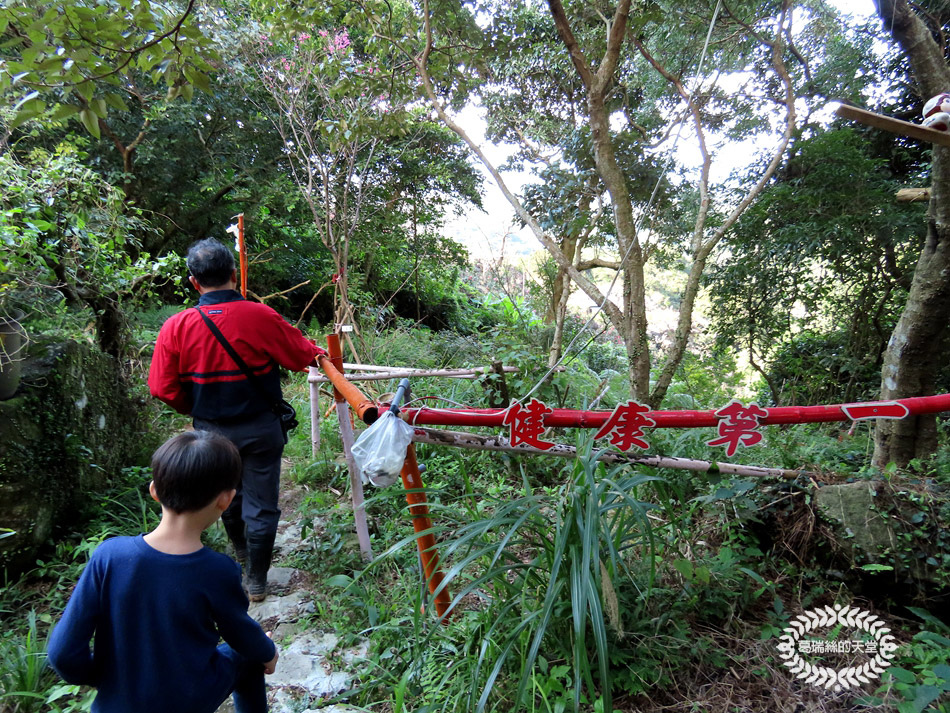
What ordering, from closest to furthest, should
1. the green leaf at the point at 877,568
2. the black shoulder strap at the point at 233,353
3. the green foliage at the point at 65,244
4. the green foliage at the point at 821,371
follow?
the green leaf at the point at 877,568 → the black shoulder strap at the point at 233,353 → the green foliage at the point at 65,244 → the green foliage at the point at 821,371

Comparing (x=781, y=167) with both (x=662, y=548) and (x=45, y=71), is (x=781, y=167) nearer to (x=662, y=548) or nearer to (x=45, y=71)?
(x=662, y=548)

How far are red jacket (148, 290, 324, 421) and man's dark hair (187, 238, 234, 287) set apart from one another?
0.06 metres

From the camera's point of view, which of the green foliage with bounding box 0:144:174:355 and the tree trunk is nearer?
the tree trunk

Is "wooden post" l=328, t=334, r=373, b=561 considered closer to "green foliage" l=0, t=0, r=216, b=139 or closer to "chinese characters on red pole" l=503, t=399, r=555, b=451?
"chinese characters on red pole" l=503, t=399, r=555, b=451

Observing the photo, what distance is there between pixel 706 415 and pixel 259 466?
6.32ft

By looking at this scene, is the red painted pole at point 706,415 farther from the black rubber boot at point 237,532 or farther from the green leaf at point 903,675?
the black rubber boot at point 237,532

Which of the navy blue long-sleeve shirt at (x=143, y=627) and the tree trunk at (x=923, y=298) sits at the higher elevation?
the tree trunk at (x=923, y=298)

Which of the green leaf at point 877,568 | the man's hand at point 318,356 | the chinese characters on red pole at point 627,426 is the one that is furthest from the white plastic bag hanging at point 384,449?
the green leaf at point 877,568

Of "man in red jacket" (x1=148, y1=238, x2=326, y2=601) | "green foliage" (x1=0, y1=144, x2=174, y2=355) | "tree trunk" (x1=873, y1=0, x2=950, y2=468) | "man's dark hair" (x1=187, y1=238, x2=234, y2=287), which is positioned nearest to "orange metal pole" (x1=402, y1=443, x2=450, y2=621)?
"man in red jacket" (x1=148, y1=238, x2=326, y2=601)

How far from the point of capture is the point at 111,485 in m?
3.15

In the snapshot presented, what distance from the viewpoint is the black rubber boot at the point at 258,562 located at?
237 cm

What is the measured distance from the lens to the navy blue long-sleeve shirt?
1.08 metres

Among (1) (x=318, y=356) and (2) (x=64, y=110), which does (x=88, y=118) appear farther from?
(1) (x=318, y=356)

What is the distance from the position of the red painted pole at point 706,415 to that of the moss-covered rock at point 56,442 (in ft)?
7.32
